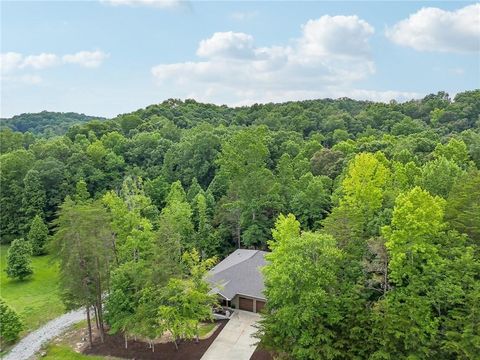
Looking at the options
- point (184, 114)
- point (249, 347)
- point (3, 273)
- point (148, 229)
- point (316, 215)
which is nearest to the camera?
point (249, 347)

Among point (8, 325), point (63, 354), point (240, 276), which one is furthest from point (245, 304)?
point (8, 325)

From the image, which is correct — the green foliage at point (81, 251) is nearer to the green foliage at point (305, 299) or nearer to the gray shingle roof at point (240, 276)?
the gray shingle roof at point (240, 276)

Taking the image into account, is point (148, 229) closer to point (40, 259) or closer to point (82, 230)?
point (82, 230)

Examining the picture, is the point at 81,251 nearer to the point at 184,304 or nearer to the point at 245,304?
the point at 184,304

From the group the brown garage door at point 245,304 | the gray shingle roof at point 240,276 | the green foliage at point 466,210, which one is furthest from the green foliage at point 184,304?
the green foliage at point 466,210

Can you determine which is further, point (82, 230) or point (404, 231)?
point (82, 230)

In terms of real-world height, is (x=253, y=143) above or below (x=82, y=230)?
above

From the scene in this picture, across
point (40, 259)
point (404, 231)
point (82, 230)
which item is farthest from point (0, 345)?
point (404, 231)
